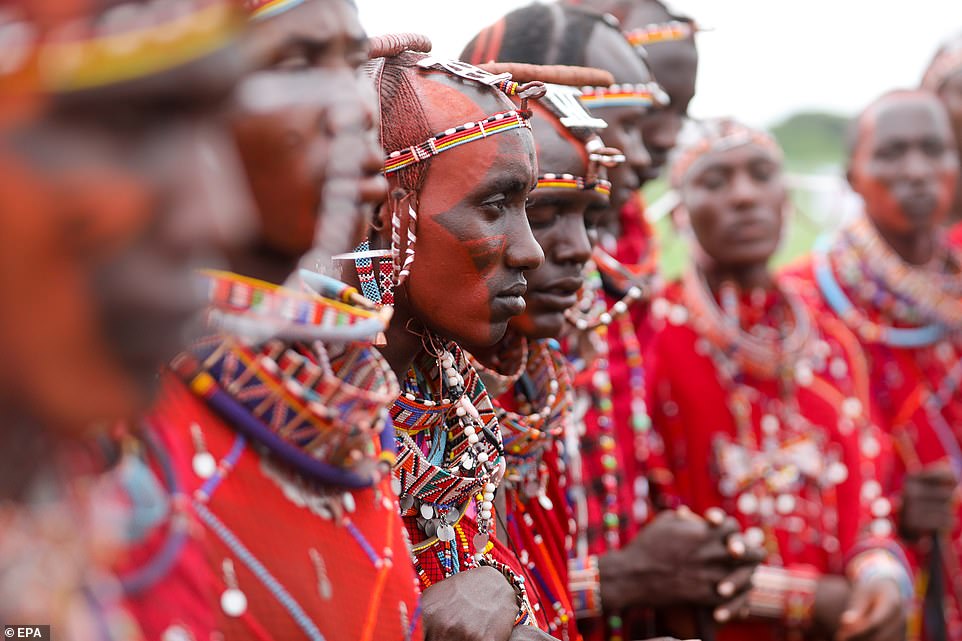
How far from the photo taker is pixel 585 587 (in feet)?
13.0

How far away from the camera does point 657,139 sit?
5008mm

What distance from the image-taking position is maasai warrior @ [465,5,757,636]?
402 cm

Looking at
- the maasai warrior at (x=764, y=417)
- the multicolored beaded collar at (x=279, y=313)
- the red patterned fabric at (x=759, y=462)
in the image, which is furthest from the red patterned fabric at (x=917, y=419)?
the multicolored beaded collar at (x=279, y=313)

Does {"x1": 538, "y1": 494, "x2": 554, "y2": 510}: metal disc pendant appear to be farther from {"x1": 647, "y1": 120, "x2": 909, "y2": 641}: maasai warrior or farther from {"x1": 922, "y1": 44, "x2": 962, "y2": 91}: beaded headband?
{"x1": 922, "y1": 44, "x2": 962, "y2": 91}: beaded headband

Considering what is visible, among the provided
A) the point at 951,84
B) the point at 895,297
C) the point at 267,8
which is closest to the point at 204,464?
the point at 267,8

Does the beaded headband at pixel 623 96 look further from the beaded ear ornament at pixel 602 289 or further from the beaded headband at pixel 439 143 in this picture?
the beaded headband at pixel 439 143

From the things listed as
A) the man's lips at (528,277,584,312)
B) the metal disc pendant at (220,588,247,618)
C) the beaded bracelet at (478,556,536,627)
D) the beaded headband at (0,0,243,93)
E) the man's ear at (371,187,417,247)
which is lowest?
the beaded bracelet at (478,556,536,627)

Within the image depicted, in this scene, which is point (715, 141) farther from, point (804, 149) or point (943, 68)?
point (804, 149)

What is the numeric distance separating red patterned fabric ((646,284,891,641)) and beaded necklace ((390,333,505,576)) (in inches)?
78.1

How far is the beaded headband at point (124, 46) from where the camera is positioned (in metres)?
1.01

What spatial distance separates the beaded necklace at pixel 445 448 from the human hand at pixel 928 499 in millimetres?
3311

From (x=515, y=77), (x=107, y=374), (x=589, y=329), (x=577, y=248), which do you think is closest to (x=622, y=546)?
(x=589, y=329)

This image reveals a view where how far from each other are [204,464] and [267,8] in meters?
0.73

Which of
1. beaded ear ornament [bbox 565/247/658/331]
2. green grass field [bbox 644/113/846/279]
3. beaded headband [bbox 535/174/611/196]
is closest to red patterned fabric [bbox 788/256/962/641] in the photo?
beaded ear ornament [bbox 565/247/658/331]
